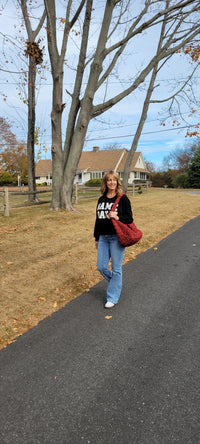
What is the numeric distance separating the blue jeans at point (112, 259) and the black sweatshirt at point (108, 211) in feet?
0.37

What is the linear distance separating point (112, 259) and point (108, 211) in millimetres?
684

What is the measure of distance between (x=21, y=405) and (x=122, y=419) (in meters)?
0.83

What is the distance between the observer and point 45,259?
6.04 meters

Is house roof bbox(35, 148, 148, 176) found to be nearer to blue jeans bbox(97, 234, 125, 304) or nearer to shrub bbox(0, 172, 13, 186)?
shrub bbox(0, 172, 13, 186)

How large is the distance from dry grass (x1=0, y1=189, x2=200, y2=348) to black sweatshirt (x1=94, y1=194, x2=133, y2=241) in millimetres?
1320

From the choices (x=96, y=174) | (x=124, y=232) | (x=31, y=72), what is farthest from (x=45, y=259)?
(x=96, y=174)

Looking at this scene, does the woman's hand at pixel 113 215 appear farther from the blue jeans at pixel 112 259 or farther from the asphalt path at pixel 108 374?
the asphalt path at pixel 108 374

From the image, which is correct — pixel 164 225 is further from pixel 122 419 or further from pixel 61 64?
pixel 122 419

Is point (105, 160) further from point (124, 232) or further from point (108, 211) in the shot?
point (124, 232)

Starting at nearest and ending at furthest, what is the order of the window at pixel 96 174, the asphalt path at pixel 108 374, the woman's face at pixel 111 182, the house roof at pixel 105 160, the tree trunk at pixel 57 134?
the asphalt path at pixel 108 374
the woman's face at pixel 111 182
the tree trunk at pixel 57 134
the house roof at pixel 105 160
the window at pixel 96 174

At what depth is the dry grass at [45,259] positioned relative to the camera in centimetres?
392

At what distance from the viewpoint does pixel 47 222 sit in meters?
9.46


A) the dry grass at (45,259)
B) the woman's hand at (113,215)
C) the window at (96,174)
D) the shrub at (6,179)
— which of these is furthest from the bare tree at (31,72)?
the shrub at (6,179)

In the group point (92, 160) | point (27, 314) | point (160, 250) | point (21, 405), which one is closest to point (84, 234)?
point (160, 250)
